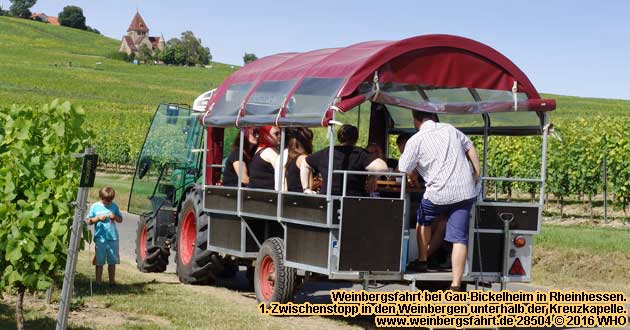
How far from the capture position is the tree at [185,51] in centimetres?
15350

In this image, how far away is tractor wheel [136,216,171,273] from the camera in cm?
1491

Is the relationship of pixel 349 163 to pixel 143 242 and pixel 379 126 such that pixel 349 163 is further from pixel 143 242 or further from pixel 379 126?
pixel 143 242

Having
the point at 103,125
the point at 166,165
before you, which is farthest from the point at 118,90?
the point at 166,165

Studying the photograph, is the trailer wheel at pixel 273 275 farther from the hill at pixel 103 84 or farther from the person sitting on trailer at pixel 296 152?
the hill at pixel 103 84

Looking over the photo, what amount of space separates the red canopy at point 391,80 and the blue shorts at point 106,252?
2332mm

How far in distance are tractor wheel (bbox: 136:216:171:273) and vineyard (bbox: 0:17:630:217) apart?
1990mm

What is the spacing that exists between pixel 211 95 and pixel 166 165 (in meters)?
1.18

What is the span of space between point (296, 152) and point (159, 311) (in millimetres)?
2171

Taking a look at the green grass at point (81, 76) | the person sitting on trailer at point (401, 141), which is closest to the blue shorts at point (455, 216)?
the person sitting on trailer at point (401, 141)

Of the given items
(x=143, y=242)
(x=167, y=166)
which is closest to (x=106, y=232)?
(x=167, y=166)

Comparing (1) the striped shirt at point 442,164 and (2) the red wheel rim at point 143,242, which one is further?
(2) the red wheel rim at point 143,242

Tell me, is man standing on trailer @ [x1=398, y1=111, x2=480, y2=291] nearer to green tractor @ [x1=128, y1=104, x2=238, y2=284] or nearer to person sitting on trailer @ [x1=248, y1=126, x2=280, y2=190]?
person sitting on trailer @ [x1=248, y1=126, x2=280, y2=190]

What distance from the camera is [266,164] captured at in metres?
11.9

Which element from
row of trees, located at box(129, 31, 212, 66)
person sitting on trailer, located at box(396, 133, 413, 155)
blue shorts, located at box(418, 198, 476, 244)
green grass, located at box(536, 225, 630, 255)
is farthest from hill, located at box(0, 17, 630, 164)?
blue shorts, located at box(418, 198, 476, 244)
